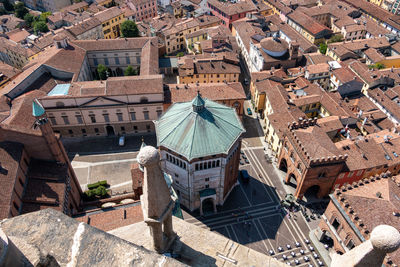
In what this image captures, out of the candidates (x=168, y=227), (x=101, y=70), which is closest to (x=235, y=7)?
(x=101, y=70)

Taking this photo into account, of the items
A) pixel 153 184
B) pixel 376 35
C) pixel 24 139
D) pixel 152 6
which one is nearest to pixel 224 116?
pixel 24 139

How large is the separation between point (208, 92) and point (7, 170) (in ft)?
157

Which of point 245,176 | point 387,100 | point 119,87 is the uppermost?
point 119,87

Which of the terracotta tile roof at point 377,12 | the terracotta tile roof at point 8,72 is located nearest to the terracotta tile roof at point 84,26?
the terracotta tile roof at point 8,72

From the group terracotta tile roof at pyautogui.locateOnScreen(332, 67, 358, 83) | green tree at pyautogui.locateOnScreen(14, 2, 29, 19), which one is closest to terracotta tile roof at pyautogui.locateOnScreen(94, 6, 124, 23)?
green tree at pyautogui.locateOnScreen(14, 2, 29, 19)

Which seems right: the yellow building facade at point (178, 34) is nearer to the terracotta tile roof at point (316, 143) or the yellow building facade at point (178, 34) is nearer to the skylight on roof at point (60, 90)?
the skylight on roof at point (60, 90)

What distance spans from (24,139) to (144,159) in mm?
41919

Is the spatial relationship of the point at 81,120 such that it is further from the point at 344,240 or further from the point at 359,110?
the point at 359,110

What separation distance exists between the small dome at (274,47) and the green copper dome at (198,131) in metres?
46.4

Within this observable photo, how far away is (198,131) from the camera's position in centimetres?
5228

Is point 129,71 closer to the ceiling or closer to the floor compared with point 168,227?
closer to the floor

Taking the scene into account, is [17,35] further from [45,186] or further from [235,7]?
[45,186]

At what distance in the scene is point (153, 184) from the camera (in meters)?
18.7

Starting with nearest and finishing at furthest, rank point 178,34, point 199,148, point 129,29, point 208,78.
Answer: point 199,148, point 208,78, point 178,34, point 129,29
